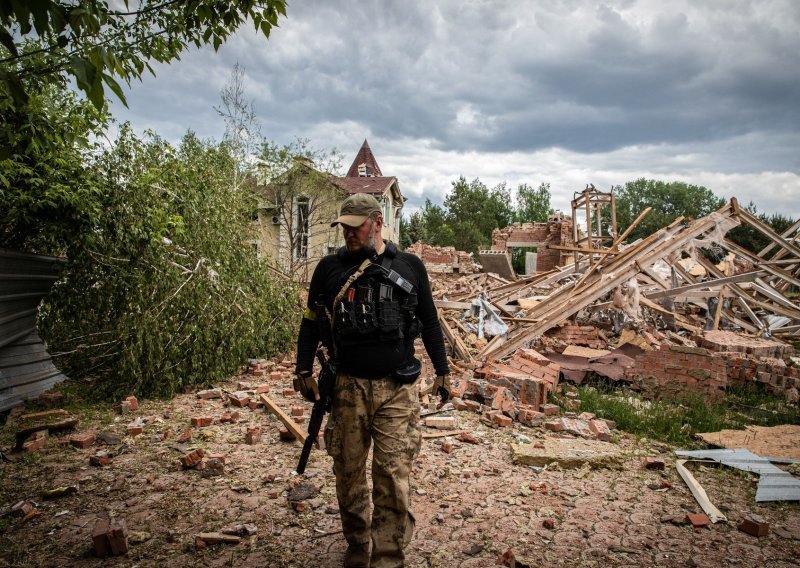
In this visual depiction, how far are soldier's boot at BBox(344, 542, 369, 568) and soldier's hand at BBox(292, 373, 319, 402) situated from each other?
0.82m

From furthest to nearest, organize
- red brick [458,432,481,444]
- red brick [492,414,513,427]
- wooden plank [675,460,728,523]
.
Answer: red brick [492,414,513,427] → red brick [458,432,481,444] → wooden plank [675,460,728,523]

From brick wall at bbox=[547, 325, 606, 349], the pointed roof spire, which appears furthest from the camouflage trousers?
the pointed roof spire

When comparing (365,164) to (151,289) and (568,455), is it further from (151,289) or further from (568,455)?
(568,455)

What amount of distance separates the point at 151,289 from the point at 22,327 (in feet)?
4.39

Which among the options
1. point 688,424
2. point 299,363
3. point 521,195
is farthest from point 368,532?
point 521,195

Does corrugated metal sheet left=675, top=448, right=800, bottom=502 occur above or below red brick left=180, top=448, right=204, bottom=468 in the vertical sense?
below

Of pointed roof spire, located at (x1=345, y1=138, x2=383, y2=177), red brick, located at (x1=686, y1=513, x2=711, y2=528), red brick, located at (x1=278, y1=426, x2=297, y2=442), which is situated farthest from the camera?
pointed roof spire, located at (x1=345, y1=138, x2=383, y2=177)

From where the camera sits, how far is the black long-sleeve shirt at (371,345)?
244cm

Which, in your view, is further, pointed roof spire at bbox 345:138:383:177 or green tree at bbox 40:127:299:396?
pointed roof spire at bbox 345:138:383:177

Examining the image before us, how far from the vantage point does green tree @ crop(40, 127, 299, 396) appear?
5219 mm

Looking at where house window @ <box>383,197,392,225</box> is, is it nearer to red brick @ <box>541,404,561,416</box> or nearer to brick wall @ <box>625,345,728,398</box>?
brick wall @ <box>625,345,728,398</box>

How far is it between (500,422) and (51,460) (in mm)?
4072

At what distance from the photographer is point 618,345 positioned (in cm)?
793

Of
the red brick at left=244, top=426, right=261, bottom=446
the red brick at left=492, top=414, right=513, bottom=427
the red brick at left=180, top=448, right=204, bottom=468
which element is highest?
A: the red brick at left=180, top=448, right=204, bottom=468
